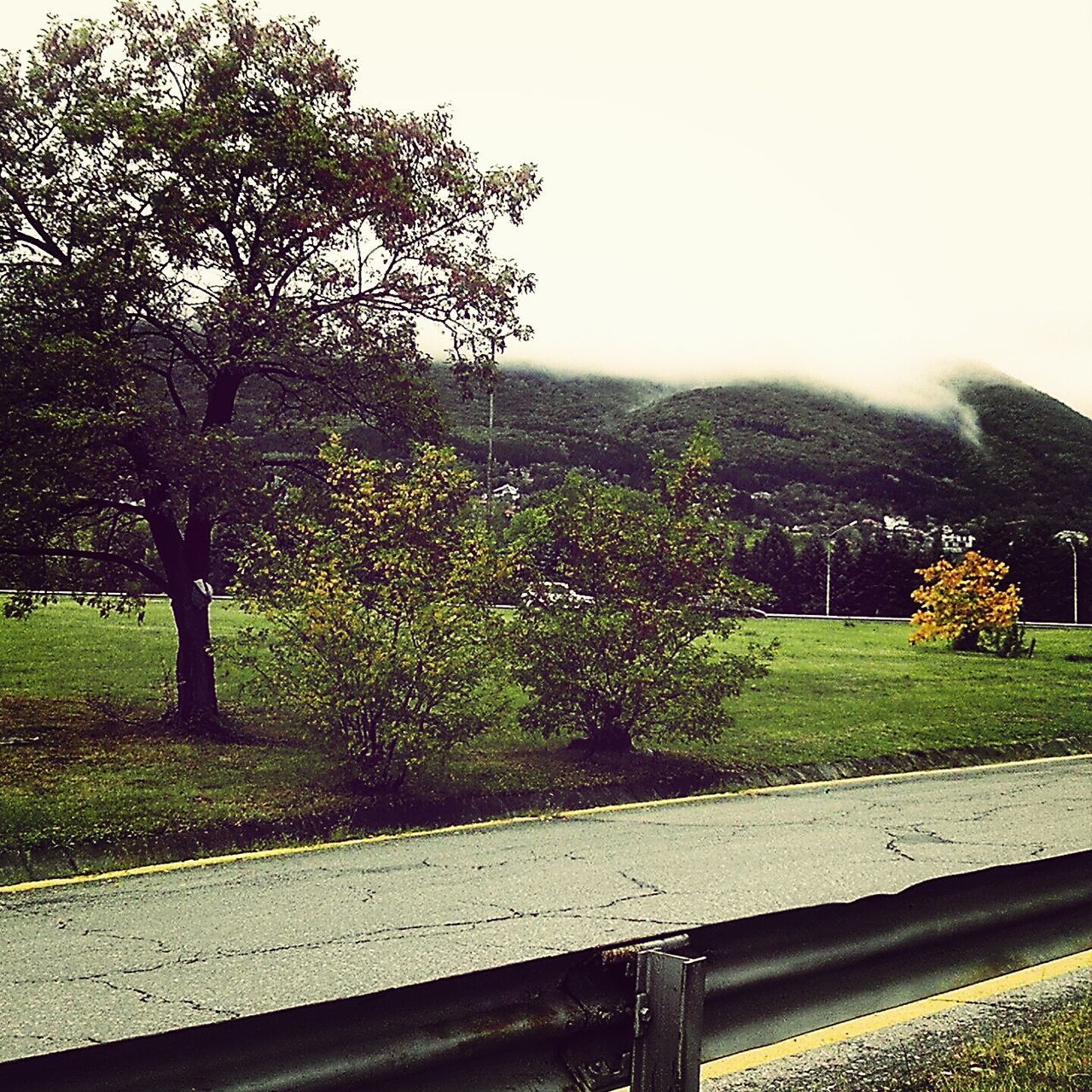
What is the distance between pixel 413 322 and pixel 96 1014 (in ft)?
21.6

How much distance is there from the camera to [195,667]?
29.2ft

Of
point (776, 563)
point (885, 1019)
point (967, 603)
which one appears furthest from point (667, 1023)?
point (967, 603)

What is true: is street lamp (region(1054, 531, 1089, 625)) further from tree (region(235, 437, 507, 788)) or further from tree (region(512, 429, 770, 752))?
tree (region(235, 437, 507, 788))

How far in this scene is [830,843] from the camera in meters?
8.02

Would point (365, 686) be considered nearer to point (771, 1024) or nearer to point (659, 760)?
point (659, 760)

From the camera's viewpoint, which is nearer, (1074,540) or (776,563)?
(776,563)

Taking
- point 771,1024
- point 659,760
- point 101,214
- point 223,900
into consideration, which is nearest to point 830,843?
point 659,760

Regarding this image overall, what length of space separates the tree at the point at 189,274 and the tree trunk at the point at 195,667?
0.02 m

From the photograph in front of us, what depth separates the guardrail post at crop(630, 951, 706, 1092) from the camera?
228 centimetres

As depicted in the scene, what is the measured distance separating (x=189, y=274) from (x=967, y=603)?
8.16 metres

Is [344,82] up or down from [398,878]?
up

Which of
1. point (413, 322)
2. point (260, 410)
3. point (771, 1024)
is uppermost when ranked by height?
point (413, 322)

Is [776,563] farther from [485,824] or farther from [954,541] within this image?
[485,824]

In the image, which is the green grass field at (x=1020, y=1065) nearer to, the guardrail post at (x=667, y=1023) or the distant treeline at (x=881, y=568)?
the guardrail post at (x=667, y=1023)
